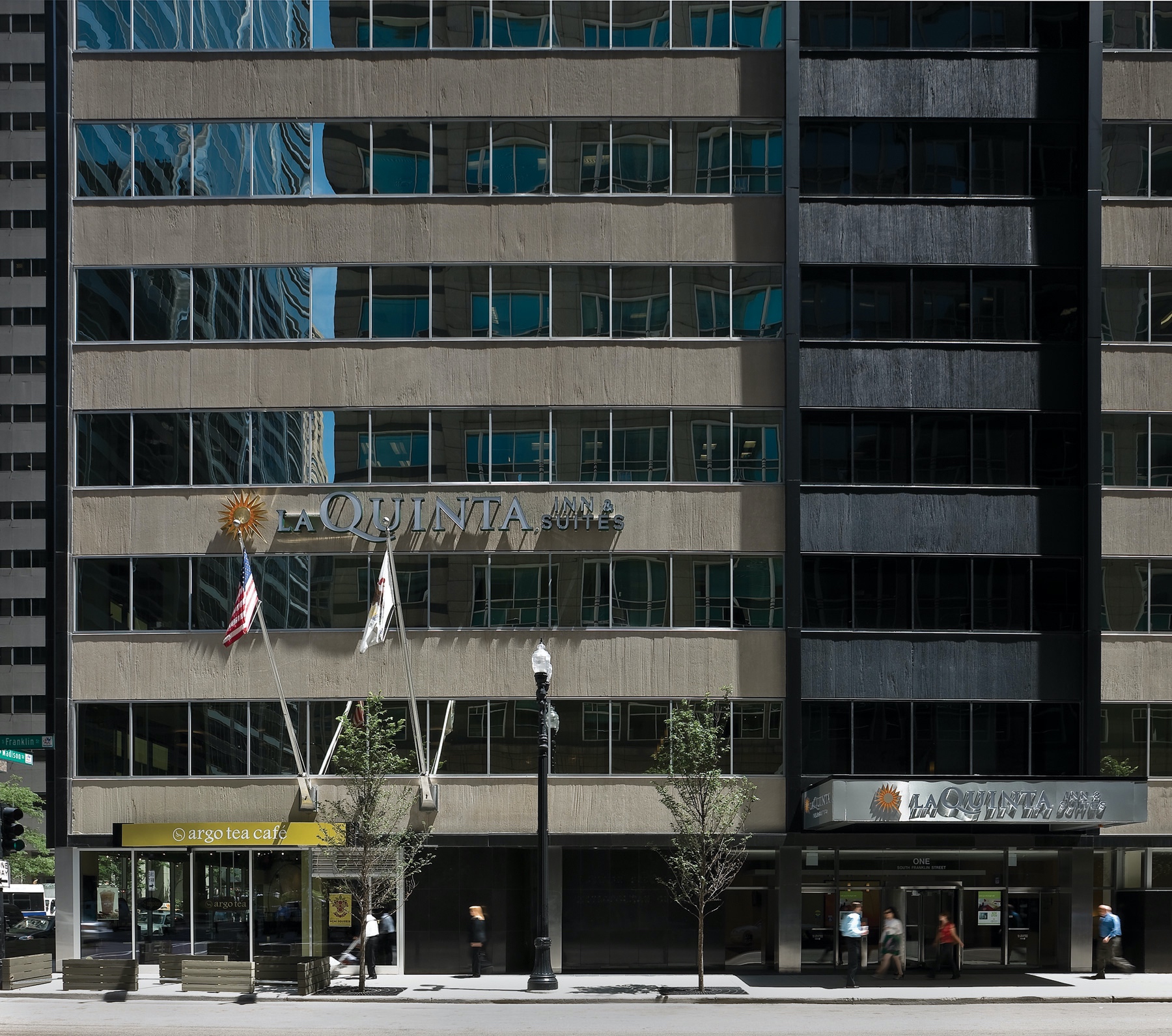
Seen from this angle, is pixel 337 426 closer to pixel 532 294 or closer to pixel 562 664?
pixel 532 294

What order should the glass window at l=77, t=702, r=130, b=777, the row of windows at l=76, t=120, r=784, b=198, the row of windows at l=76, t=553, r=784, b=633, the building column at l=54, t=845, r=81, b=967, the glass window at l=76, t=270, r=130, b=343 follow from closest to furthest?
the building column at l=54, t=845, r=81, b=967, the glass window at l=77, t=702, r=130, b=777, the row of windows at l=76, t=553, r=784, b=633, the glass window at l=76, t=270, r=130, b=343, the row of windows at l=76, t=120, r=784, b=198

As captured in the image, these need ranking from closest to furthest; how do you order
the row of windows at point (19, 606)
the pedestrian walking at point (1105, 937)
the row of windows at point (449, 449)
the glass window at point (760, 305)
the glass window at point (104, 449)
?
the pedestrian walking at point (1105, 937) < the row of windows at point (449, 449) < the glass window at point (104, 449) < the glass window at point (760, 305) < the row of windows at point (19, 606)

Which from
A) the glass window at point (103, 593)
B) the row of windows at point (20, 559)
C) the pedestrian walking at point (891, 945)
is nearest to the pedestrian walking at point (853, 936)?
the pedestrian walking at point (891, 945)

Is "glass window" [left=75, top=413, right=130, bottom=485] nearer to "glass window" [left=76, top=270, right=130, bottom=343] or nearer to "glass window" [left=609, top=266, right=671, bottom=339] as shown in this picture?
"glass window" [left=76, top=270, right=130, bottom=343]

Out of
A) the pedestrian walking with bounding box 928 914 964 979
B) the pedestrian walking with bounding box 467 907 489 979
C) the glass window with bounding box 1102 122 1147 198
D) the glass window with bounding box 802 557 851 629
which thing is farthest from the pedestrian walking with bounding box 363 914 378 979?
the glass window with bounding box 1102 122 1147 198

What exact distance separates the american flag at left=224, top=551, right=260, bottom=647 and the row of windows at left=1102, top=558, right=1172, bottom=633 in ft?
70.8

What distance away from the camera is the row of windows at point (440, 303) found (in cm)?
3338

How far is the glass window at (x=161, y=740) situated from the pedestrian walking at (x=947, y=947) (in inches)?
741

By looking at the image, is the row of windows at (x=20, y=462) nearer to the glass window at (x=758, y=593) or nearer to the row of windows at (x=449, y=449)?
the row of windows at (x=449, y=449)

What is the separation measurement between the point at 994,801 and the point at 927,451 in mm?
9264

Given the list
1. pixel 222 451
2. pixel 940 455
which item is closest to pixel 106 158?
pixel 222 451

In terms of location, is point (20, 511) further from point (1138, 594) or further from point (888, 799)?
point (1138, 594)

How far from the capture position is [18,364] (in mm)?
89562

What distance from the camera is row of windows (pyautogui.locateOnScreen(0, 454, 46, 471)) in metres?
89.2
